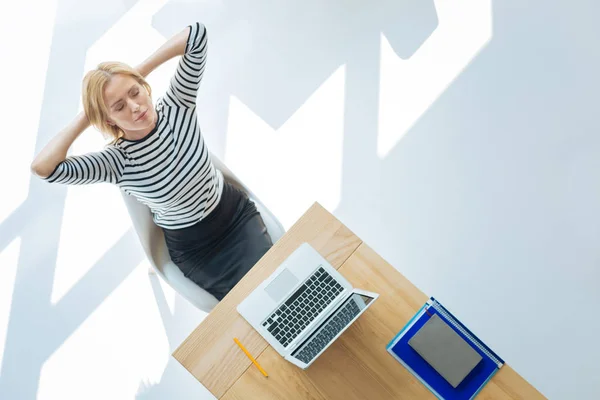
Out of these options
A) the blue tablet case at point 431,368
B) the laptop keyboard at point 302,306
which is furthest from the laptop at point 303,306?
the blue tablet case at point 431,368

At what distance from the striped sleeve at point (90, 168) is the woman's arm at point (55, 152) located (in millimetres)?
16

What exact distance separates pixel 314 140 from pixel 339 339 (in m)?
1.21

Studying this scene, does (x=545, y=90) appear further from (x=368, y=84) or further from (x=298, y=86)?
(x=298, y=86)

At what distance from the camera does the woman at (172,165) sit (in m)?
1.70

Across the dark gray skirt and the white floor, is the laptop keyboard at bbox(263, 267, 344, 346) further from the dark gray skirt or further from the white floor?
the white floor

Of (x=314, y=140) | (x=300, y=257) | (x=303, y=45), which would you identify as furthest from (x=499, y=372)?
(x=303, y=45)

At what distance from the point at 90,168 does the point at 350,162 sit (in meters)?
1.23

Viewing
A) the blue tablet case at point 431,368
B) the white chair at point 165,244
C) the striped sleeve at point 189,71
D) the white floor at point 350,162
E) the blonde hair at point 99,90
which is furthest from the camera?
the white floor at point 350,162

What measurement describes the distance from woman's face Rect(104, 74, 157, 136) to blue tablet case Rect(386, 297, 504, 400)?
3.25 ft

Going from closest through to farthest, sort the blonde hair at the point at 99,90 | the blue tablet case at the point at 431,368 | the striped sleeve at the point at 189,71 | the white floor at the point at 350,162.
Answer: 1. the blue tablet case at the point at 431,368
2. the blonde hair at the point at 99,90
3. the striped sleeve at the point at 189,71
4. the white floor at the point at 350,162

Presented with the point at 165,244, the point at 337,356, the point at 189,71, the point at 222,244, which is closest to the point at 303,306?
the point at 337,356

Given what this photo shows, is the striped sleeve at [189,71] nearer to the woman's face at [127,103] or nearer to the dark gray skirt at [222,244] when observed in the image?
the woman's face at [127,103]

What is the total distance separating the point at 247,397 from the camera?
1.57 metres

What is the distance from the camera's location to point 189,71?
1816mm
